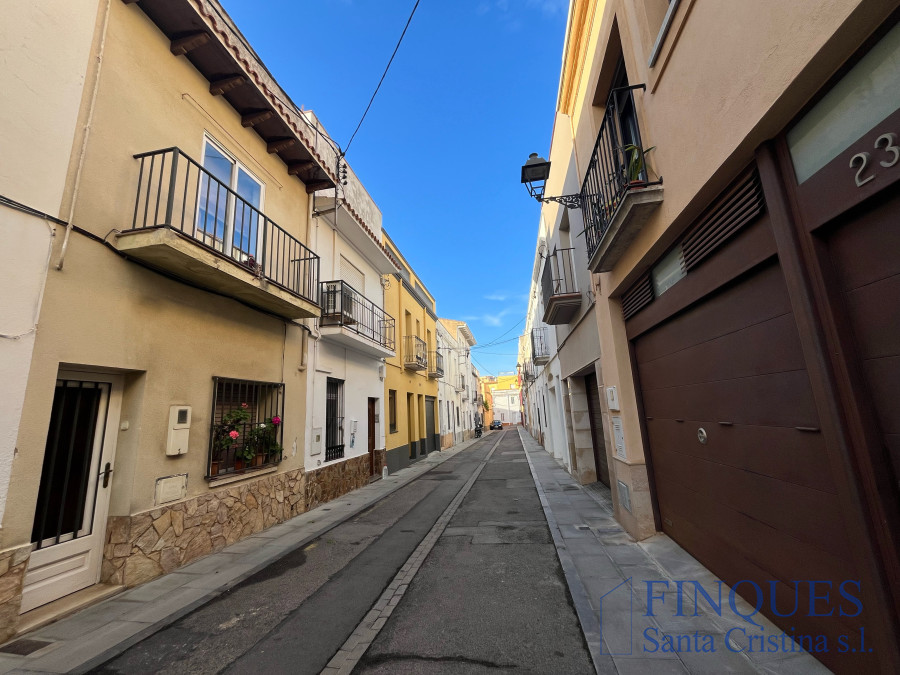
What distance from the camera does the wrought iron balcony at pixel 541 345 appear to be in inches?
526

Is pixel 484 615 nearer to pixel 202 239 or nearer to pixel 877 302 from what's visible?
pixel 877 302

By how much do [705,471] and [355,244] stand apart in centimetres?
898

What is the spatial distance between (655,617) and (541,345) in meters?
11.5

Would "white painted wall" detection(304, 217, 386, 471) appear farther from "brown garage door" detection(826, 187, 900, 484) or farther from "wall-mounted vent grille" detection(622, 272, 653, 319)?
"brown garage door" detection(826, 187, 900, 484)

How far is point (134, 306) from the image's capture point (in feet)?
13.8

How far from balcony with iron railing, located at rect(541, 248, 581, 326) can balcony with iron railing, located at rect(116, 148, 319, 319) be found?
15.2 ft

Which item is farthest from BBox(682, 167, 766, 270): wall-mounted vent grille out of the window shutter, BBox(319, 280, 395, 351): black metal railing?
the window shutter

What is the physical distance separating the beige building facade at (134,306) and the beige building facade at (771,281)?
4852 millimetres

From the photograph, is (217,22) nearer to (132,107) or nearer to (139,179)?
(132,107)

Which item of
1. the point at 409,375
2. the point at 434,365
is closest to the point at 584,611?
the point at 409,375

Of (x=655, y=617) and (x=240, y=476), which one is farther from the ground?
(x=240, y=476)

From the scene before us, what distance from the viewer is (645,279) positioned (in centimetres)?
442

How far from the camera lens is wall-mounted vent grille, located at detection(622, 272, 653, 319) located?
4.37 m

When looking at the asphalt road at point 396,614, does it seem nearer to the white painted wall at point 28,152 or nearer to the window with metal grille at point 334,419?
the white painted wall at point 28,152
